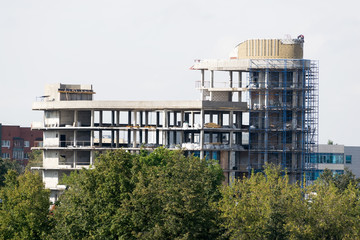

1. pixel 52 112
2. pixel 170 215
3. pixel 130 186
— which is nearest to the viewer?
pixel 170 215

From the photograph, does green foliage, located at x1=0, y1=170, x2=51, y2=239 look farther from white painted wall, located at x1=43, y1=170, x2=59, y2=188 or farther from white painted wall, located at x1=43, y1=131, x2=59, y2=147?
white painted wall, located at x1=43, y1=131, x2=59, y2=147

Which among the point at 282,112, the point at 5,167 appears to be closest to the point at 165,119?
the point at 282,112

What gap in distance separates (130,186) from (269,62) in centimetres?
6152

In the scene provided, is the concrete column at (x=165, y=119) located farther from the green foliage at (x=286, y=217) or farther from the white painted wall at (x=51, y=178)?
the green foliage at (x=286, y=217)

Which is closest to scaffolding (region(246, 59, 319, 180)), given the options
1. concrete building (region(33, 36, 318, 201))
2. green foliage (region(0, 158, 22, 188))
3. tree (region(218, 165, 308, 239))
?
concrete building (region(33, 36, 318, 201))

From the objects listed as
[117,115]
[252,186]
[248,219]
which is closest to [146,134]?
[117,115]

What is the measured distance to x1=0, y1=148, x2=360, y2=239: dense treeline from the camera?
7556 centimetres

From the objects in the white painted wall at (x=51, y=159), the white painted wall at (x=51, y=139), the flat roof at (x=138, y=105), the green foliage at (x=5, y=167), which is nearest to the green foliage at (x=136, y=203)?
the flat roof at (x=138, y=105)

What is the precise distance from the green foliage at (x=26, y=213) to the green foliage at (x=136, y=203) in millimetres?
2946

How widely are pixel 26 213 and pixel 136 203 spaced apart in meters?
16.1

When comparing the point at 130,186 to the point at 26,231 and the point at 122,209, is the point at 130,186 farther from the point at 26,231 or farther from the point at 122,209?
the point at 26,231

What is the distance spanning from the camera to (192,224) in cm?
7506

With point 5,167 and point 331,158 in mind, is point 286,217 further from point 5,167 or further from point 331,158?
point 331,158

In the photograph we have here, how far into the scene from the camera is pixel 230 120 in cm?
13850
